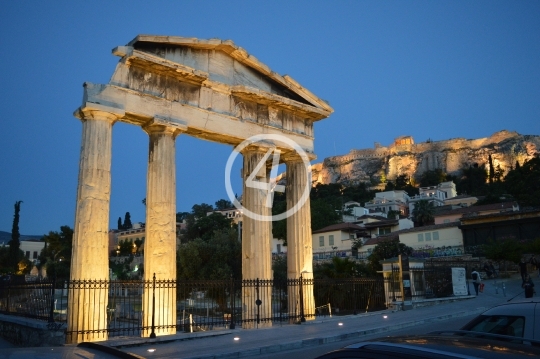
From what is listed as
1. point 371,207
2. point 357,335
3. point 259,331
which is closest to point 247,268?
point 259,331

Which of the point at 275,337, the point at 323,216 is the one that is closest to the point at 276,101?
the point at 275,337

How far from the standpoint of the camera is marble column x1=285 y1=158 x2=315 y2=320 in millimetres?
17656

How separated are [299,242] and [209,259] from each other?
10.2 meters

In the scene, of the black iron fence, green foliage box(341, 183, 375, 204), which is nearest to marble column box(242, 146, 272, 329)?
the black iron fence

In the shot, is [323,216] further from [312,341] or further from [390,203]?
[312,341]

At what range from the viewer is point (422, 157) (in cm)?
13962

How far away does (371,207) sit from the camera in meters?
94.7

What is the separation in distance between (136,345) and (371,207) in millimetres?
85997

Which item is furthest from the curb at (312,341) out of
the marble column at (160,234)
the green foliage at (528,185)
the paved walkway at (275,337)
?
the green foliage at (528,185)

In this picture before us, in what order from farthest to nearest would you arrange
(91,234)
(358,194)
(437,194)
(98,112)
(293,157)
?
(358,194) → (437,194) → (293,157) → (98,112) → (91,234)

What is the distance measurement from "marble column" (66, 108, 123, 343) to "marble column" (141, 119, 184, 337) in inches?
52.7

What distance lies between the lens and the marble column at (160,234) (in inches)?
545

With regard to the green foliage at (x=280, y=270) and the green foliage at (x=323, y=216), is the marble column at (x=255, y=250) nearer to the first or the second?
the green foliage at (x=280, y=270)

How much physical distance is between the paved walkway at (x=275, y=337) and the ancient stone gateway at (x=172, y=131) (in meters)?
1.30
